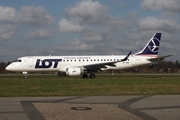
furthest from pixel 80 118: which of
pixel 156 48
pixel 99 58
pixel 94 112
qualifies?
pixel 156 48

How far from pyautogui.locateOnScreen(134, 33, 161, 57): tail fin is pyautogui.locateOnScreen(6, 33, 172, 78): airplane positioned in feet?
2.89

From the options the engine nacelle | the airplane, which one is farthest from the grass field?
the airplane

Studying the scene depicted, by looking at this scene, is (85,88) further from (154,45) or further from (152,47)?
(154,45)

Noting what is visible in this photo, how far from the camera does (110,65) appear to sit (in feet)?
137

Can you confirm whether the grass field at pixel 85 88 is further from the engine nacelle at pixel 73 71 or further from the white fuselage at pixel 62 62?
the white fuselage at pixel 62 62

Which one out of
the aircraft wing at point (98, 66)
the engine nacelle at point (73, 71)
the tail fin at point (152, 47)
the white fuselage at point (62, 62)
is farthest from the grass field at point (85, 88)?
the tail fin at point (152, 47)

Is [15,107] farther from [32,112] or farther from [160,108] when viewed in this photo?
[160,108]

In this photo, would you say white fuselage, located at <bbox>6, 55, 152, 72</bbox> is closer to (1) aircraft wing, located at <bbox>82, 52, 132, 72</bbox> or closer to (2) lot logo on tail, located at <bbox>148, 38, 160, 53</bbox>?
(1) aircraft wing, located at <bbox>82, 52, 132, 72</bbox>

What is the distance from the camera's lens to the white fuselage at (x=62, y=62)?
41.8m

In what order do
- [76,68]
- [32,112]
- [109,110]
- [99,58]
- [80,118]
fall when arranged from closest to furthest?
[80,118]
[32,112]
[109,110]
[76,68]
[99,58]

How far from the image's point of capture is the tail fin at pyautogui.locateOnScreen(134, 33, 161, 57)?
4662 centimetres

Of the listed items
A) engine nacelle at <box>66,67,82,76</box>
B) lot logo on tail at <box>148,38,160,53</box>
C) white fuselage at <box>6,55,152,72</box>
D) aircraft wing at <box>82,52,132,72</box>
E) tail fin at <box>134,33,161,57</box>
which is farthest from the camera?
lot logo on tail at <box>148,38,160,53</box>

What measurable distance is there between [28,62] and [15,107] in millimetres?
31481

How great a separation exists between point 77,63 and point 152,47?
1201 cm
